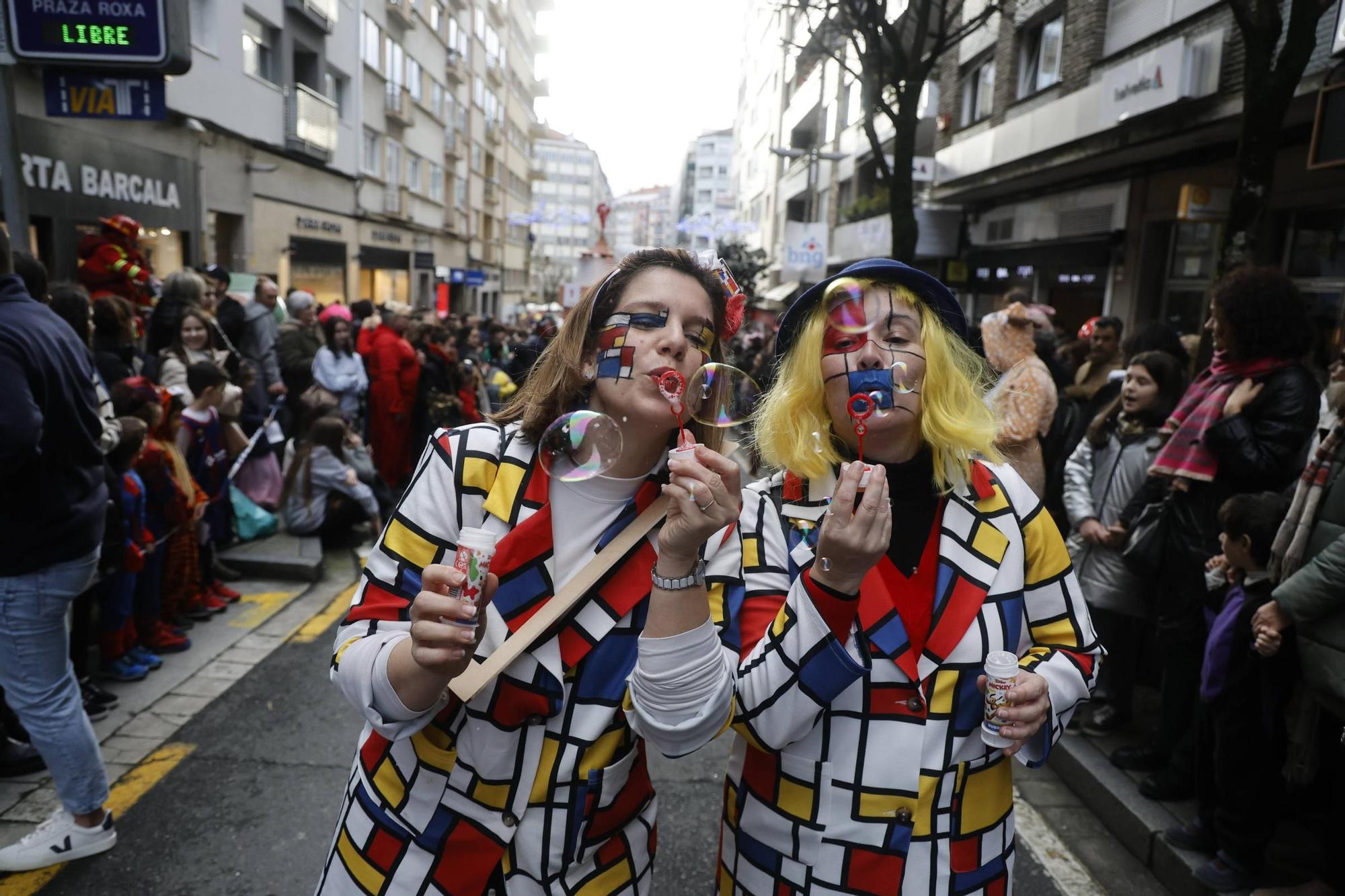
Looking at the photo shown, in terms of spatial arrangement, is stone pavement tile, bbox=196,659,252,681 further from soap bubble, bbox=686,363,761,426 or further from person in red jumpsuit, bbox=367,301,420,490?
person in red jumpsuit, bbox=367,301,420,490

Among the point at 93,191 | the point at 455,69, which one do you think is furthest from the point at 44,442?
the point at 455,69

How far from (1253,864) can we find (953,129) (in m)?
16.5

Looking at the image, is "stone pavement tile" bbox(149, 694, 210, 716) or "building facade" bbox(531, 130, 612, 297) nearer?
"stone pavement tile" bbox(149, 694, 210, 716)

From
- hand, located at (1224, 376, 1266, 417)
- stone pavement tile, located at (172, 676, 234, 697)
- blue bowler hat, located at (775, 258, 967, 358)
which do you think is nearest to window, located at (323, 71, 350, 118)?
stone pavement tile, located at (172, 676, 234, 697)

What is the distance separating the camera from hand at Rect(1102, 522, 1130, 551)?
12.9 ft

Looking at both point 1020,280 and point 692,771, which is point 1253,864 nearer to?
point 692,771

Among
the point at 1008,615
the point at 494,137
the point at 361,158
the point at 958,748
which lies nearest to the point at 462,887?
the point at 958,748

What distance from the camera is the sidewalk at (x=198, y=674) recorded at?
337cm

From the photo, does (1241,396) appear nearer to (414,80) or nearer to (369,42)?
(369,42)

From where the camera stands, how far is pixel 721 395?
183 centimetres

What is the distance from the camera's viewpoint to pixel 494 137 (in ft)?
145

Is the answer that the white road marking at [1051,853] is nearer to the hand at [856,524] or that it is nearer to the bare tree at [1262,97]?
Answer: the hand at [856,524]

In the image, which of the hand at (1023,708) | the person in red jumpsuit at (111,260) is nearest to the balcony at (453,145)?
the person in red jumpsuit at (111,260)

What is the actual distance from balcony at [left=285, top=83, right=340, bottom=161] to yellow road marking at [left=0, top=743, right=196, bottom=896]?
57.0 ft
